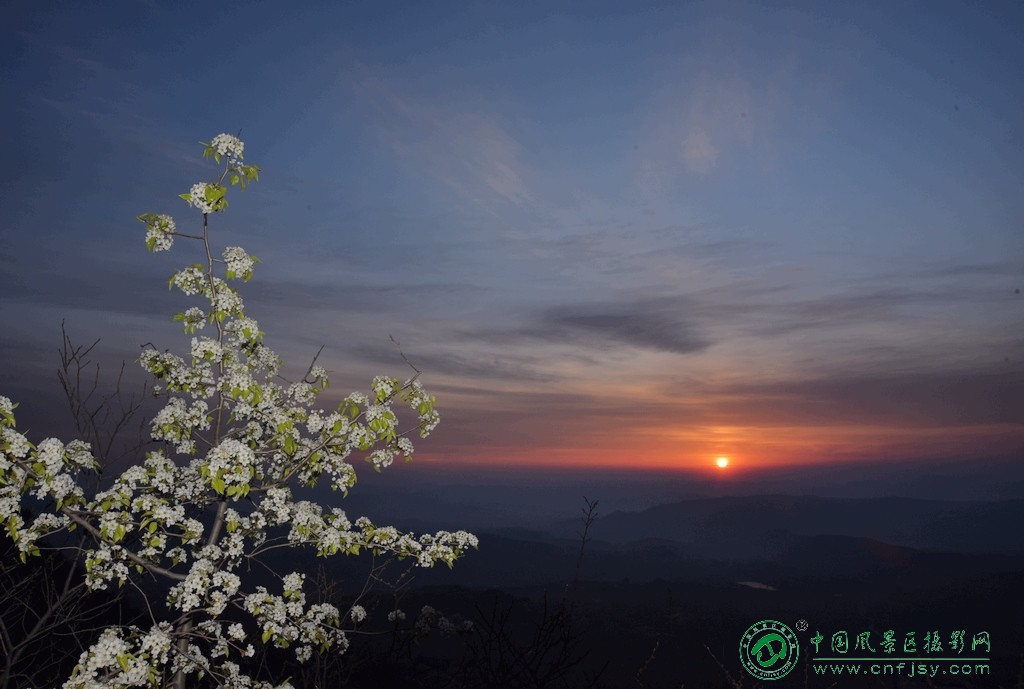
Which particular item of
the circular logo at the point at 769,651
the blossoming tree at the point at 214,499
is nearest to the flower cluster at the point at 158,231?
the blossoming tree at the point at 214,499

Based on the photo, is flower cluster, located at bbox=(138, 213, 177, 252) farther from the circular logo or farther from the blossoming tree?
the circular logo

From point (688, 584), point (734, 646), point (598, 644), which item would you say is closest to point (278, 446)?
point (598, 644)

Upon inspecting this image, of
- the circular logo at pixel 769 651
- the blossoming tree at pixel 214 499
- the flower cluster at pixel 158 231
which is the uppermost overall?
the flower cluster at pixel 158 231

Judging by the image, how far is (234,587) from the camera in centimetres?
609

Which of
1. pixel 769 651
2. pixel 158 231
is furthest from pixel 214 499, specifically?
pixel 769 651

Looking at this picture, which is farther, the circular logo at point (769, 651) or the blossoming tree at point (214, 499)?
the circular logo at point (769, 651)

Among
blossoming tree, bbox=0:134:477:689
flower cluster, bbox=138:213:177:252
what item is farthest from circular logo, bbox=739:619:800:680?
flower cluster, bbox=138:213:177:252

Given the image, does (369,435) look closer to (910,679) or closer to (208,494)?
(208,494)

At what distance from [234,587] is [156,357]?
2958mm

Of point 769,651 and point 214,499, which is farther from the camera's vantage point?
point 769,651

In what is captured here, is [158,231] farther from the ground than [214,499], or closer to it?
farther from the ground

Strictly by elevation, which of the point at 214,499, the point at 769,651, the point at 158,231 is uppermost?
the point at 158,231

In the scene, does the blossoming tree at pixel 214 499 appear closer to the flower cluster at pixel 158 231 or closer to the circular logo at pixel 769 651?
the flower cluster at pixel 158 231

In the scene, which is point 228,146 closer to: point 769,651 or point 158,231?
point 158,231
